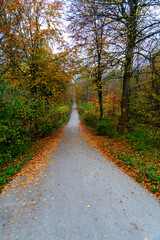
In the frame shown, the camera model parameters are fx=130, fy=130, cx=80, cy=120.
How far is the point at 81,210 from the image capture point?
9.70 ft

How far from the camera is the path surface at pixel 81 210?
2.41 meters

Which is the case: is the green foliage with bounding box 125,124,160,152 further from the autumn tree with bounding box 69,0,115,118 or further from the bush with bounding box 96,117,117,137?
the autumn tree with bounding box 69,0,115,118

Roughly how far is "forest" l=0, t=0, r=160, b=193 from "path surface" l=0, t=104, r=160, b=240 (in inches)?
34.5

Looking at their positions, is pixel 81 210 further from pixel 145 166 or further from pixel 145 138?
pixel 145 138

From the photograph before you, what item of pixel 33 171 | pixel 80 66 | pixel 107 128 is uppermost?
pixel 80 66

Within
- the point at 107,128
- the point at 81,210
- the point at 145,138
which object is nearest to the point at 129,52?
the point at 145,138

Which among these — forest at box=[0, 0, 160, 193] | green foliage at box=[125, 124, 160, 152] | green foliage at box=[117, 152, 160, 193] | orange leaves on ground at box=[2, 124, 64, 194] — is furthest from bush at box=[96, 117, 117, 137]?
orange leaves on ground at box=[2, 124, 64, 194]

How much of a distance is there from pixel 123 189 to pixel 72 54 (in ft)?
28.8

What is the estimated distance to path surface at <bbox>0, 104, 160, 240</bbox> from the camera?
2.41 m

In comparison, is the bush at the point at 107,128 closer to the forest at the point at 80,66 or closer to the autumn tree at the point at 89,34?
the forest at the point at 80,66

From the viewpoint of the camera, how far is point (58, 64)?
9438 mm

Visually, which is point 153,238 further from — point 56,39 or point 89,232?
point 56,39

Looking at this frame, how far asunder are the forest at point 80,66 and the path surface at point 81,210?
88 cm

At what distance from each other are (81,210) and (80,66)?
826 cm
